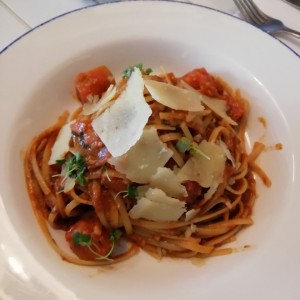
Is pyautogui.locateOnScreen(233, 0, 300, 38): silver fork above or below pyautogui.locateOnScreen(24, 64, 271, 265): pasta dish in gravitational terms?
above

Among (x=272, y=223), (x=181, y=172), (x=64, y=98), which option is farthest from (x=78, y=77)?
(x=272, y=223)

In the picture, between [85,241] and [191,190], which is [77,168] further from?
[191,190]

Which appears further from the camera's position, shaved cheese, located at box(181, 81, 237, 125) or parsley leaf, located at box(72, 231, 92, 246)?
shaved cheese, located at box(181, 81, 237, 125)

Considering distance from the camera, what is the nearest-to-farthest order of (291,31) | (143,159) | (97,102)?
(143,159) → (97,102) → (291,31)

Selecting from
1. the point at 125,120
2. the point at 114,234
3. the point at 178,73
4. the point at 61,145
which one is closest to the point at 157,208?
the point at 114,234

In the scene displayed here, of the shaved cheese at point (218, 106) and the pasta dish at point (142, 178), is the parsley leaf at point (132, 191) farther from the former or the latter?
the shaved cheese at point (218, 106)

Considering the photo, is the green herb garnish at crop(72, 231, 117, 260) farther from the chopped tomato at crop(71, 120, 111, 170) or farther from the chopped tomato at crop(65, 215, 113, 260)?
the chopped tomato at crop(71, 120, 111, 170)

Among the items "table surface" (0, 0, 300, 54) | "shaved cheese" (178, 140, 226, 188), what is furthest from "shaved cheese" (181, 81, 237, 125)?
"table surface" (0, 0, 300, 54)

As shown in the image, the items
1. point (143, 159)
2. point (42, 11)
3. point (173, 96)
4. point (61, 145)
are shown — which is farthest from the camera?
point (42, 11)

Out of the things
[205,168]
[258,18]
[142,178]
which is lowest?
[142,178]
